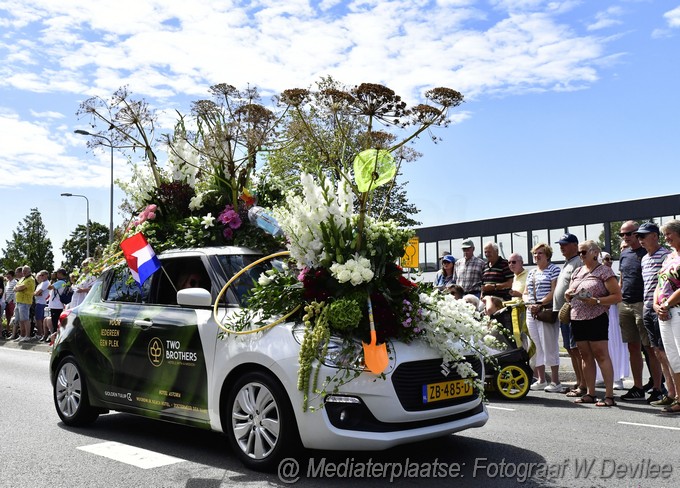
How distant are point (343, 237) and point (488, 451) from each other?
2.20 meters

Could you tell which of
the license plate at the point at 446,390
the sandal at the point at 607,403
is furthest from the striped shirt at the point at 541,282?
the license plate at the point at 446,390

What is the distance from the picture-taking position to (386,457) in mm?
5531

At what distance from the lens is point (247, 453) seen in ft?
17.0

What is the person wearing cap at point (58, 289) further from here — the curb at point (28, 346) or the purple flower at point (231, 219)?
the purple flower at point (231, 219)

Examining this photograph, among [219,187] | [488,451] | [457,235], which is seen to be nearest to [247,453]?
[488,451]

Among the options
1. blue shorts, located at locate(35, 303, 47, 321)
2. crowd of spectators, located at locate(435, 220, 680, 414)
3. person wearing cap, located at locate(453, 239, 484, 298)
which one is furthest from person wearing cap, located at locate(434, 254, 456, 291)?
blue shorts, located at locate(35, 303, 47, 321)

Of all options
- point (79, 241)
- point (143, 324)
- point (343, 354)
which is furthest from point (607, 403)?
point (79, 241)

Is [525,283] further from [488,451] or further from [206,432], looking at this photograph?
[206,432]

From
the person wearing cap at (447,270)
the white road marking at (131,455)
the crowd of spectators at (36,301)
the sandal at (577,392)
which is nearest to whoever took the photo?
the white road marking at (131,455)

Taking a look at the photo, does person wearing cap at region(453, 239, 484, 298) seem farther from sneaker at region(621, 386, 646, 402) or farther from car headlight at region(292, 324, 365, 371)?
car headlight at region(292, 324, 365, 371)

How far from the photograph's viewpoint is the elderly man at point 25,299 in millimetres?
19172

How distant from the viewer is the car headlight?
4.88 meters

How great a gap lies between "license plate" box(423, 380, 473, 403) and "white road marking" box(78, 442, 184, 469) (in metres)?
2.12

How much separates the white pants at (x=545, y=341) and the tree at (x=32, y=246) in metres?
85.6
